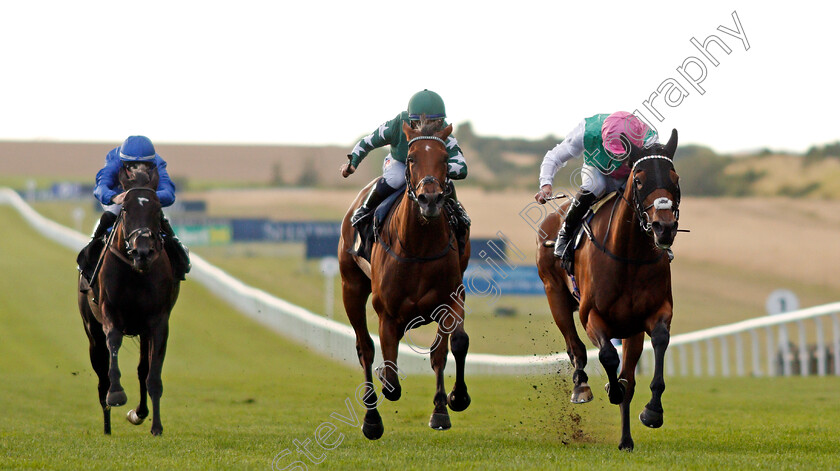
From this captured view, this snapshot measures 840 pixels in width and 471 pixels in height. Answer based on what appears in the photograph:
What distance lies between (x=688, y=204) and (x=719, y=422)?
30817mm

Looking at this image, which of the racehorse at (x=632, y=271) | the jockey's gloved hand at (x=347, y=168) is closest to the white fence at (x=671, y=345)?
the jockey's gloved hand at (x=347, y=168)

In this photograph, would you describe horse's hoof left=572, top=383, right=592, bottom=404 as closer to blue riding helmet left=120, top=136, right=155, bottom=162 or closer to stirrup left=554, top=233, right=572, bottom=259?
stirrup left=554, top=233, right=572, bottom=259

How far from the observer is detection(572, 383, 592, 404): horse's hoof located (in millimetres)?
8602

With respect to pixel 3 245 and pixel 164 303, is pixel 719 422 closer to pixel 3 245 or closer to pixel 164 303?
pixel 164 303

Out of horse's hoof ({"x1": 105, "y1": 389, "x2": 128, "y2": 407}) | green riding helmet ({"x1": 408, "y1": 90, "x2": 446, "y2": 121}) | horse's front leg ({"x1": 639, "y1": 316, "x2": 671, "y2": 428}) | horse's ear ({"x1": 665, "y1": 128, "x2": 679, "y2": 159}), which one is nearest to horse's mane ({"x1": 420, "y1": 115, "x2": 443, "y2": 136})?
green riding helmet ({"x1": 408, "y1": 90, "x2": 446, "y2": 121})

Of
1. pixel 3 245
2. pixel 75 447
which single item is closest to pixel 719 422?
pixel 75 447

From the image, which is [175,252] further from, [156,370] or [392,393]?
[392,393]

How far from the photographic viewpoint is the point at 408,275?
303 inches

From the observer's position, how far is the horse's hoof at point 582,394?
8602 mm

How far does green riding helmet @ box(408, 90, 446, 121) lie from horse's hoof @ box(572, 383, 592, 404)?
8.18ft

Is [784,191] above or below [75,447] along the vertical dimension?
above

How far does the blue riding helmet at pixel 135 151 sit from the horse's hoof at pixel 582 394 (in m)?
3.89

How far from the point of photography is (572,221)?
8.49 meters

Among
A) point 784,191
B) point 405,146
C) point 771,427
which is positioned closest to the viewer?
point 405,146
